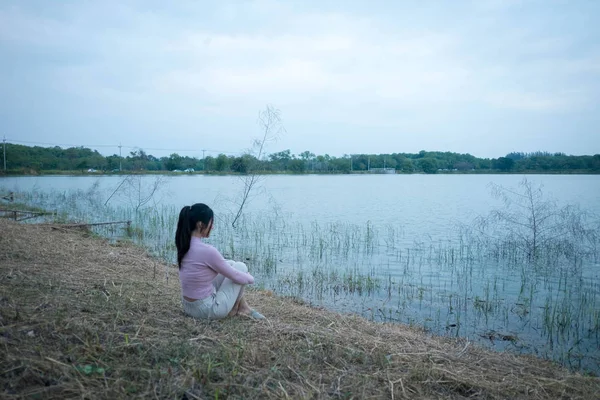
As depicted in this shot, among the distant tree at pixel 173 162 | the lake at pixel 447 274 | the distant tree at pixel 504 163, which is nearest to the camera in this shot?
the lake at pixel 447 274

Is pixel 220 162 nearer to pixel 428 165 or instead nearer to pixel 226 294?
pixel 428 165

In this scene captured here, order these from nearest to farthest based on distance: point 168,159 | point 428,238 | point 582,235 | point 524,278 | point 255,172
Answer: point 524,278, point 582,235, point 428,238, point 255,172, point 168,159

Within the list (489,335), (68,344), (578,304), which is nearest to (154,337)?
(68,344)

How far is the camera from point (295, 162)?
85688mm

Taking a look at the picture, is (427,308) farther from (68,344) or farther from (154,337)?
(68,344)

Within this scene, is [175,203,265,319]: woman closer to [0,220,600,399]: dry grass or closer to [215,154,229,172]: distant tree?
[0,220,600,399]: dry grass

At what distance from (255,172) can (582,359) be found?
14.7 m

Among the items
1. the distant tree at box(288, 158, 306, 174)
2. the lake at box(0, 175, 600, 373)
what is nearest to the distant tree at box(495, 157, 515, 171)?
the distant tree at box(288, 158, 306, 174)

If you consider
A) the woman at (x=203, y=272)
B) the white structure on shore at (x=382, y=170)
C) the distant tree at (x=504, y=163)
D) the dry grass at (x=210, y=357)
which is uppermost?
the distant tree at (x=504, y=163)

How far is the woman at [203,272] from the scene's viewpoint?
466cm

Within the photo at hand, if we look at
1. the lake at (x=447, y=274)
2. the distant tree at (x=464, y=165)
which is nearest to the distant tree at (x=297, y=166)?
the distant tree at (x=464, y=165)

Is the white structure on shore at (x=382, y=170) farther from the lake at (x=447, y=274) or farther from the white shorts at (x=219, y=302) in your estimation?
the white shorts at (x=219, y=302)

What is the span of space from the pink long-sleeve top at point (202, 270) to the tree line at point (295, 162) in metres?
14.3

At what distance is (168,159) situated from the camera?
79.7 metres
